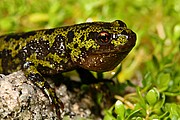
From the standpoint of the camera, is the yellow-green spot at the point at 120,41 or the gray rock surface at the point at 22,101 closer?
the gray rock surface at the point at 22,101

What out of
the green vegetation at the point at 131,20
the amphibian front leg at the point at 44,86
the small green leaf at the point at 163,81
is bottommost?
the small green leaf at the point at 163,81

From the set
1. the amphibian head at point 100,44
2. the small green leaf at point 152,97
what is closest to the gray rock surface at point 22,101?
the amphibian head at point 100,44

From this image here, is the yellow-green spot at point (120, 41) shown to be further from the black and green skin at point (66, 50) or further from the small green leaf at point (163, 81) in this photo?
the small green leaf at point (163, 81)

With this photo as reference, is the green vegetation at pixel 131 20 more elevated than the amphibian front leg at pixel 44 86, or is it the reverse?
the green vegetation at pixel 131 20

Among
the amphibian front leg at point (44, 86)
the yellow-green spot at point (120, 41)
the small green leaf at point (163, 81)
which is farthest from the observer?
the small green leaf at point (163, 81)

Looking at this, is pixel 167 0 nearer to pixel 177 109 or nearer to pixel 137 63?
pixel 137 63

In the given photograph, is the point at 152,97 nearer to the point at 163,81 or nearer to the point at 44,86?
the point at 163,81

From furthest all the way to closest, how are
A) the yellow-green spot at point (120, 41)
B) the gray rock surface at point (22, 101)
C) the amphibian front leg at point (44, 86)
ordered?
the amphibian front leg at point (44, 86) < the yellow-green spot at point (120, 41) < the gray rock surface at point (22, 101)

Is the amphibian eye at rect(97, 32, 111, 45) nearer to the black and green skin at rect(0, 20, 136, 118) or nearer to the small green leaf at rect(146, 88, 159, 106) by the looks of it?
the black and green skin at rect(0, 20, 136, 118)

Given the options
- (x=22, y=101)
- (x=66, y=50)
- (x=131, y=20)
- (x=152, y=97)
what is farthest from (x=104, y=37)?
(x=131, y=20)
